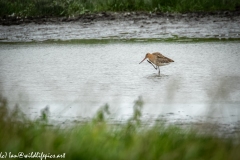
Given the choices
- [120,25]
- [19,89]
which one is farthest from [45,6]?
[19,89]

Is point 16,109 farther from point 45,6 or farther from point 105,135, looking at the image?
point 45,6

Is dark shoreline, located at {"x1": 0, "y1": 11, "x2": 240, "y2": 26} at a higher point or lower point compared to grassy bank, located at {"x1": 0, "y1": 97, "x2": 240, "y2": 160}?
lower

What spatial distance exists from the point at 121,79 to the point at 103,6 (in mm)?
13095

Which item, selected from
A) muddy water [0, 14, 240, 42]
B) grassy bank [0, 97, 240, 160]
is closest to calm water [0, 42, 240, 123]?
grassy bank [0, 97, 240, 160]

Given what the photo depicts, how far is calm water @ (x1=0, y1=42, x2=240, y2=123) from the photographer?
26.7ft

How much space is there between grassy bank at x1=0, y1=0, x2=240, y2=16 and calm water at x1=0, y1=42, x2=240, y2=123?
20.2 feet

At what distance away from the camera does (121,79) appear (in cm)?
1119

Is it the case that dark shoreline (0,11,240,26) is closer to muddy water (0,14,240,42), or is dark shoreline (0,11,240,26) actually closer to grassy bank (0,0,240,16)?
muddy water (0,14,240,42)

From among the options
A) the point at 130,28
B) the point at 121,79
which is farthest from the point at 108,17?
the point at 121,79

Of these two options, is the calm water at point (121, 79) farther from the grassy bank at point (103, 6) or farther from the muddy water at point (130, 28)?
the grassy bank at point (103, 6)

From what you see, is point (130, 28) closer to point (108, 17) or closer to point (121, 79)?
point (108, 17)

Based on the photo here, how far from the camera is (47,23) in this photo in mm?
21641

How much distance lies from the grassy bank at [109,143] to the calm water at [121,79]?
0.53 meters

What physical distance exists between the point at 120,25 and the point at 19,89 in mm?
10952
